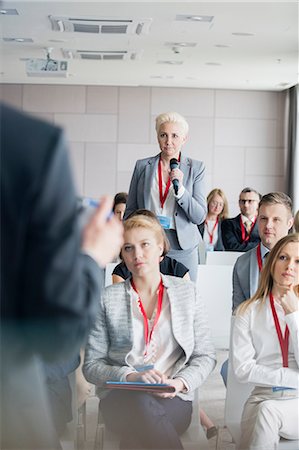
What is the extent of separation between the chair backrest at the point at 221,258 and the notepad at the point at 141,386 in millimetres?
4311

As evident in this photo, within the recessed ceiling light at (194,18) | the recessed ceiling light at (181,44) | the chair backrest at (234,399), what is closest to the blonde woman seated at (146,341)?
the chair backrest at (234,399)

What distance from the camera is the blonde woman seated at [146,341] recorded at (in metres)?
3.28

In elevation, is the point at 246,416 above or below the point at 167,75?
below

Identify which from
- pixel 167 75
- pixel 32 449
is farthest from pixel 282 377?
pixel 167 75

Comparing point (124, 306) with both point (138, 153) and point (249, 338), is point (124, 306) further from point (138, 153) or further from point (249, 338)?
point (138, 153)

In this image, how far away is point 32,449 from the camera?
1447 mm

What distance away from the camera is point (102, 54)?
11.8m

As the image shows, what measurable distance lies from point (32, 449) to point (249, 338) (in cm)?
213

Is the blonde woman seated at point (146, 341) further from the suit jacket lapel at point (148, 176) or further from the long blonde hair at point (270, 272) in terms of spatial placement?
the suit jacket lapel at point (148, 176)

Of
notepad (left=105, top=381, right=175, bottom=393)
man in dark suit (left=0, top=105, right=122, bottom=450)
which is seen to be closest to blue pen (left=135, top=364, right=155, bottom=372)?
notepad (left=105, top=381, right=175, bottom=393)

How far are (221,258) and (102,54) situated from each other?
540 centimetres

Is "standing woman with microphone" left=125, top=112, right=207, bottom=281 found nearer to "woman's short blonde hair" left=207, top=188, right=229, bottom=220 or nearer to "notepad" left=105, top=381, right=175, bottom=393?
"notepad" left=105, top=381, right=175, bottom=393

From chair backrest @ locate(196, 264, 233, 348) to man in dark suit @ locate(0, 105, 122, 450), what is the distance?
17.1ft

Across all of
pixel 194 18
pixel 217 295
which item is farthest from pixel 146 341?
pixel 194 18
